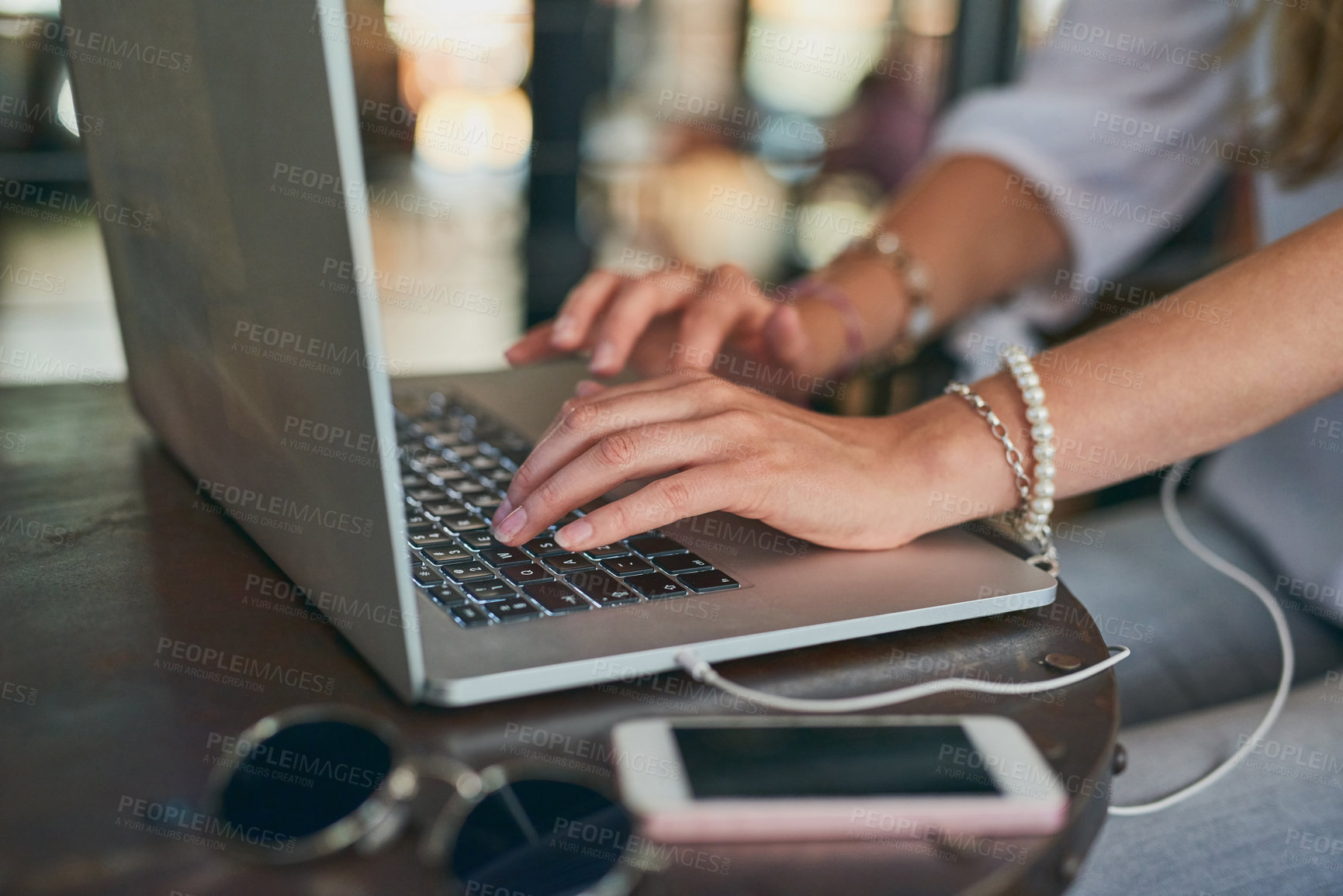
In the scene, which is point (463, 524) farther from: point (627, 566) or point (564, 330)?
point (564, 330)

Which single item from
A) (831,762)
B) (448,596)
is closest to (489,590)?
(448,596)

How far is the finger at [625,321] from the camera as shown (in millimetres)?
914

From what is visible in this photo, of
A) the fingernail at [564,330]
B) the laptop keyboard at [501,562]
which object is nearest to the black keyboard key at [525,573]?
the laptop keyboard at [501,562]

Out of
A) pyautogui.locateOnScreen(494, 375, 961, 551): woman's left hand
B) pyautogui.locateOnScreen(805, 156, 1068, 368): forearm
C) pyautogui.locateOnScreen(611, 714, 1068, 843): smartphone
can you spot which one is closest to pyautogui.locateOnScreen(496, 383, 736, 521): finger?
pyautogui.locateOnScreen(494, 375, 961, 551): woman's left hand

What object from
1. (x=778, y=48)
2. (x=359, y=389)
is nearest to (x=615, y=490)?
(x=359, y=389)

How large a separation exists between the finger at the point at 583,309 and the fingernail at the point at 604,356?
0.04m

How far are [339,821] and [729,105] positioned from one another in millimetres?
3934

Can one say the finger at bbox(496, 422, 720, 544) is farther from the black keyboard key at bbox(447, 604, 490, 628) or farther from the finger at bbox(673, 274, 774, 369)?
the finger at bbox(673, 274, 774, 369)

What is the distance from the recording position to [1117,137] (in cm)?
129

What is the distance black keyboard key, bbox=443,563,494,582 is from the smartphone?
192 millimetres

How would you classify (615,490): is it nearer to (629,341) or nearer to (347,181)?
(629,341)

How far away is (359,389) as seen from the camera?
0.46 meters

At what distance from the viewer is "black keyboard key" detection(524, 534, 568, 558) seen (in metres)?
0.66

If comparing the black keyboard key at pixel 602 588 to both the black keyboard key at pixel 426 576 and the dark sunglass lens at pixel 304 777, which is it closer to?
the black keyboard key at pixel 426 576
